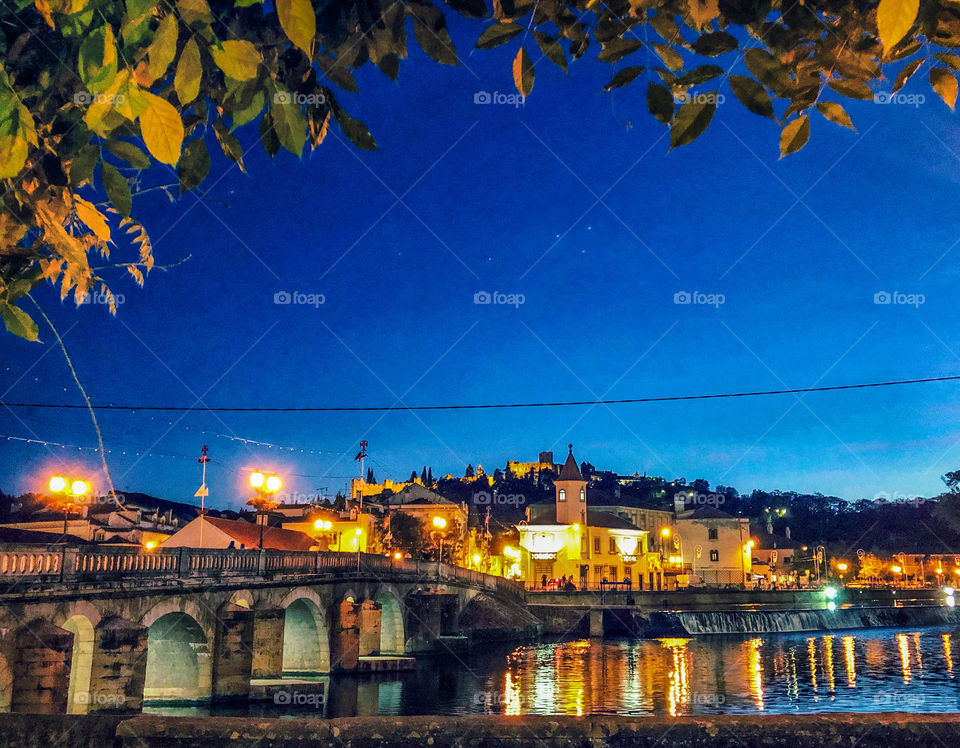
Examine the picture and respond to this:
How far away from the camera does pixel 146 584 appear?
23.8m

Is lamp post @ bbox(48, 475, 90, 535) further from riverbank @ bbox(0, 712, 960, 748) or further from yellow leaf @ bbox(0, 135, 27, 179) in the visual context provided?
yellow leaf @ bbox(0, 135, 27, 179)

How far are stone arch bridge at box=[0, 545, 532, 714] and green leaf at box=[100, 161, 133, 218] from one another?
17745 millimetres

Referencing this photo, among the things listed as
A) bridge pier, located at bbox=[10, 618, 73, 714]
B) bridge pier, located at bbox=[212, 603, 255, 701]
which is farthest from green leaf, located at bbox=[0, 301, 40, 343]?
bridge pier, located at bbox=[212, 603, 255, 701]

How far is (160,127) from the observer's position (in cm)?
221

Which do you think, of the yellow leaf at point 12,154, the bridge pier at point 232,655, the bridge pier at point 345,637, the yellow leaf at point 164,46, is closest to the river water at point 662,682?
the bridge pier at point 232,655

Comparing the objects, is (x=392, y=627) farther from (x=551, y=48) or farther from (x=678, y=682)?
(x=551, y=48)

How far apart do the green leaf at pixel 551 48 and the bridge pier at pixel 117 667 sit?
22.4 m

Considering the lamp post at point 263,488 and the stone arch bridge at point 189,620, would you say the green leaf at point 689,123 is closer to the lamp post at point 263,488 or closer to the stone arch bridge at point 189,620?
the stone arch bridge at point 189,620

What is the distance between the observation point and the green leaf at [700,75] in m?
2.67

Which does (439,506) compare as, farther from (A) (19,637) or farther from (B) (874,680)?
(A) (19,637)

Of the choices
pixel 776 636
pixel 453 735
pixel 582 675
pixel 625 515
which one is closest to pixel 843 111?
pixel 453 735

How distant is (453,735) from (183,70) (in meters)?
3.94

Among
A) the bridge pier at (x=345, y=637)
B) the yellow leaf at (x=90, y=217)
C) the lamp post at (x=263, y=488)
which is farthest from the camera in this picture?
the bridge pier at (x=345, y=637)

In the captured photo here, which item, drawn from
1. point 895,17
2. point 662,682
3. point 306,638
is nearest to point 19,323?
point 895,17
